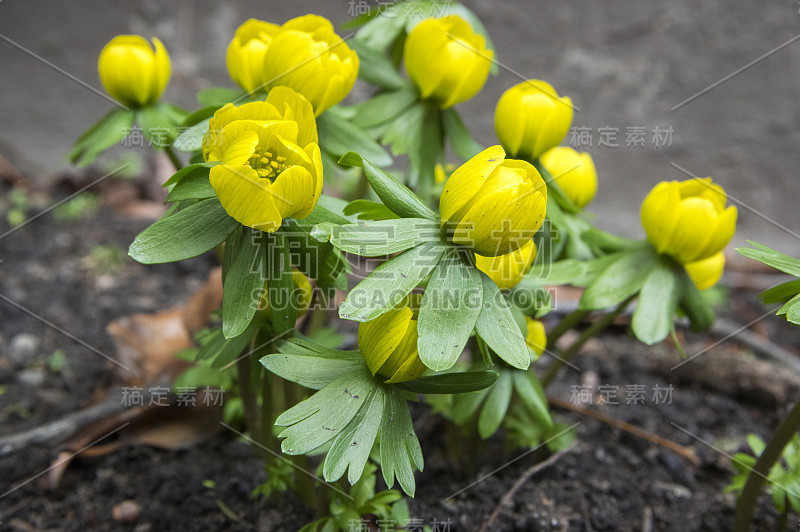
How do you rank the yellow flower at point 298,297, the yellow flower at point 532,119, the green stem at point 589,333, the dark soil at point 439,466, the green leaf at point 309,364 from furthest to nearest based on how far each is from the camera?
the dark soil at point 439,466 < the green stem at point 589,333 < the yellow flower at point 532,119 < the yellow flower at point 298,297 < the green leaf at point 309,364

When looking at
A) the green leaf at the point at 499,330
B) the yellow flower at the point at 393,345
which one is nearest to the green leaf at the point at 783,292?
the green leaf at the point at 499,330

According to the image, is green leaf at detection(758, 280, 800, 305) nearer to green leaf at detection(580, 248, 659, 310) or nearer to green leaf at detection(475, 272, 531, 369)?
green leaf at detection(580, 248, 659, 310)

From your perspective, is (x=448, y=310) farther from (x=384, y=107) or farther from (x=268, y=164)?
(x=384, y=107)

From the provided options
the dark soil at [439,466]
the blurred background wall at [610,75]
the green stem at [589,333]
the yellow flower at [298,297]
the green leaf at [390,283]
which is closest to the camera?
the green leaf at [390,283]

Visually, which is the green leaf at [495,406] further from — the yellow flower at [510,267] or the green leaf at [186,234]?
the green leaf at [186,234]

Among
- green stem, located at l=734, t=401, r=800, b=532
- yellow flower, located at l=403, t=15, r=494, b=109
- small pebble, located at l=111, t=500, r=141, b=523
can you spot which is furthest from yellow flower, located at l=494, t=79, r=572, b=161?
A: small pebble, located at l=111, t=500, r=141, b=523

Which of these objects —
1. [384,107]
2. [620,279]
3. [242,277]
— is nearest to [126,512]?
[242,277]
